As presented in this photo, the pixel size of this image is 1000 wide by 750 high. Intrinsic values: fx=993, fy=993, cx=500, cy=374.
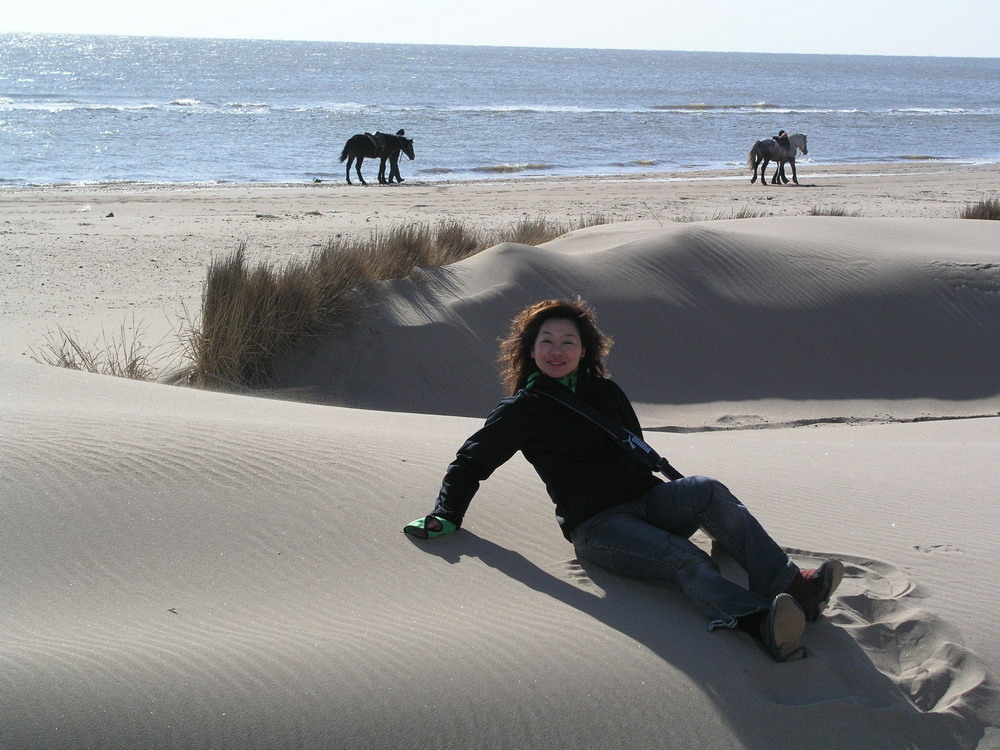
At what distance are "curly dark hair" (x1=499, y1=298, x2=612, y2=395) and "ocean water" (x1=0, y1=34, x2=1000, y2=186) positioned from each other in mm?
21033

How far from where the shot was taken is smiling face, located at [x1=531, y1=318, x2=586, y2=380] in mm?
3768

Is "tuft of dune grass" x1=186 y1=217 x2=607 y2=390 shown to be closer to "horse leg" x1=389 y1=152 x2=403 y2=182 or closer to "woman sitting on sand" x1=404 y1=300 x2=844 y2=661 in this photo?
"woman sitting on sand" x1=404 y1=300 x2=844 y2=661

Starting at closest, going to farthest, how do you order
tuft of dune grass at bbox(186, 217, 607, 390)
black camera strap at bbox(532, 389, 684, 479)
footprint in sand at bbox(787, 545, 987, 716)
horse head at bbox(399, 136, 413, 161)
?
1. footprint in sand at bbox(787, 545, 987, 716)
2. black camera strap at bbox(532, 389, 684, 479)
3. tuft of dune grass at bbox(186, 217, 607, 390)
4. horse head at bbox(399, 136, 413, 161)

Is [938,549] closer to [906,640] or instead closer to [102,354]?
[906,640]

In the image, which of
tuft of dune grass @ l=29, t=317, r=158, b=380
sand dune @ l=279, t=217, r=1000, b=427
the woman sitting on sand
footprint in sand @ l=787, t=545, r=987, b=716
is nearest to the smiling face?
the woman sitting on sand

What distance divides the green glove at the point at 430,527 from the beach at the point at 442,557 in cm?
→ 5

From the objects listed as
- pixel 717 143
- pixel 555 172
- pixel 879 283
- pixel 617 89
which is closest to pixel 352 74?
pixel 617 89

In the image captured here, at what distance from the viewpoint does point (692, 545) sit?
3455mm

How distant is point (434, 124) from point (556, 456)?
39755mm

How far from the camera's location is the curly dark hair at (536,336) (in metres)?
3.85

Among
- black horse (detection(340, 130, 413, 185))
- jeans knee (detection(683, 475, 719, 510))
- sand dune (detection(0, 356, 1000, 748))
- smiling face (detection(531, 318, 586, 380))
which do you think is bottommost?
sand dune (detection(0, 356, 1000, 748))

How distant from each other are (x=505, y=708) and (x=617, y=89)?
82.6 meters

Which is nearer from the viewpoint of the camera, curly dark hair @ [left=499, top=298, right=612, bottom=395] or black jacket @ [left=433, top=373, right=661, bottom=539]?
black jacket @ [left=433, top=373, right=661, bottom=539]

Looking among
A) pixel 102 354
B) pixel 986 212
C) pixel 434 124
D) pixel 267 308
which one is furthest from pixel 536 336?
pixel 434 124
